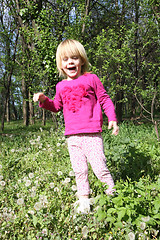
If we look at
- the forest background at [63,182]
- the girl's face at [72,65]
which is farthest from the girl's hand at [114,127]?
the girl's face at [72,65]

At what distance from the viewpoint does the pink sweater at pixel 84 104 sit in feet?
7.78

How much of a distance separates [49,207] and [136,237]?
93cm

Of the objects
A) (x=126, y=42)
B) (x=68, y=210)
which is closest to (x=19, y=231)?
(x=68, y=210)

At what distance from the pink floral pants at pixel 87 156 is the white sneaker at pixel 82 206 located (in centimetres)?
9

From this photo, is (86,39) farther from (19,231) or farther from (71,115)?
(19,231)

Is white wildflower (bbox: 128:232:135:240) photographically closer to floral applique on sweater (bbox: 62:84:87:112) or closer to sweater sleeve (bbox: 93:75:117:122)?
sweater sleeve (bbox: 93:75:117:122)

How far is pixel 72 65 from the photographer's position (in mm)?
2443

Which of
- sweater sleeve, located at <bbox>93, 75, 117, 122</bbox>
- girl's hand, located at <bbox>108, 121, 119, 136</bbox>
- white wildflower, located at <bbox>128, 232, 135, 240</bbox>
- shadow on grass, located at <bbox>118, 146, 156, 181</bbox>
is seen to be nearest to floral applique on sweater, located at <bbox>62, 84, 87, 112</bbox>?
sweater sleeve, located at <bbox>93, 75, 117, 122</bbox>

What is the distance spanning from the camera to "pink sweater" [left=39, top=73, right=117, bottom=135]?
2.37 meters

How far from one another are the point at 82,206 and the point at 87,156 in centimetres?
54

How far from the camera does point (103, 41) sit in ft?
23.5

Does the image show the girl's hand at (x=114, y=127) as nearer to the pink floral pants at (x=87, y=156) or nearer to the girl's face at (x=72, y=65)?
the pink floral pants at (x=87, y=156)

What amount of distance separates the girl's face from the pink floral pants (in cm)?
72

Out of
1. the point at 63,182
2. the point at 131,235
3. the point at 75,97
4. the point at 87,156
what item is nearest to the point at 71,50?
the point at 75,97
